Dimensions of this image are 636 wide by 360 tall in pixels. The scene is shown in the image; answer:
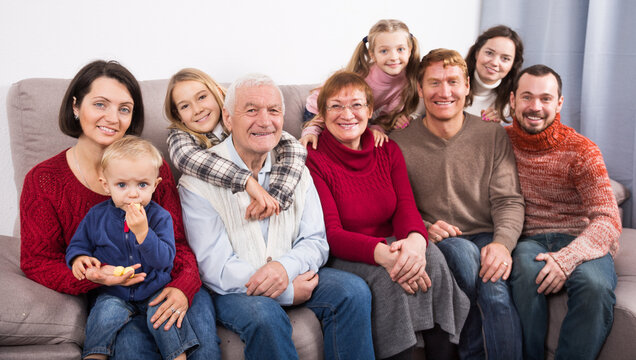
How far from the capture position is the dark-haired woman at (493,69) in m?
2.21

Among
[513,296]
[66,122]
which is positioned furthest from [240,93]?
[513,296]

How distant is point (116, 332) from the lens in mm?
1299

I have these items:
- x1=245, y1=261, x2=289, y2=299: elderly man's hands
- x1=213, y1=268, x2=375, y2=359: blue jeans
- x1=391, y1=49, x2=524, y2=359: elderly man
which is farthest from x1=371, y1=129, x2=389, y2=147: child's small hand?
x1=245, y1=261, x2=289, y2=299: elderly man's hands

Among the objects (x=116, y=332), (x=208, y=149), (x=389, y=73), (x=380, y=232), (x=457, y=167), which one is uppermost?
(x=389, y=73)

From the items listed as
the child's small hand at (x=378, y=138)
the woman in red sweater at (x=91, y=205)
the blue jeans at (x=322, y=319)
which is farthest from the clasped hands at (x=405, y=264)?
the woman in red sweater at (x=91, y=205)

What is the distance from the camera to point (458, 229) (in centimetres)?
189

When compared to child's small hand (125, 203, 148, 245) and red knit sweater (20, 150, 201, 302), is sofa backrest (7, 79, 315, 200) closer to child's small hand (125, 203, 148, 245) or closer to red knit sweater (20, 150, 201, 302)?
red knit sweater (20, 150, 201, 302)

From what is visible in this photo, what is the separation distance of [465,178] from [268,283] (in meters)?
0.95

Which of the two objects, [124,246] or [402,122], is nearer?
[124,246]

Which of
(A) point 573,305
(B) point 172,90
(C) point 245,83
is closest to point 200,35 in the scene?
(B) point 172,90

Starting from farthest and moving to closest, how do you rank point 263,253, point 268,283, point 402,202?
point 402,202, point 263,253, point 268,283

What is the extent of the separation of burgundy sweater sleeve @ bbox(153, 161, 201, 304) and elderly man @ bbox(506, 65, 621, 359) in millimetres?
1080

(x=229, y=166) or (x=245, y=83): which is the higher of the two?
(x=245, y=83)

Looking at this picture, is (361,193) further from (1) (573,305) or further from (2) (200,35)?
(2) (200,35)
